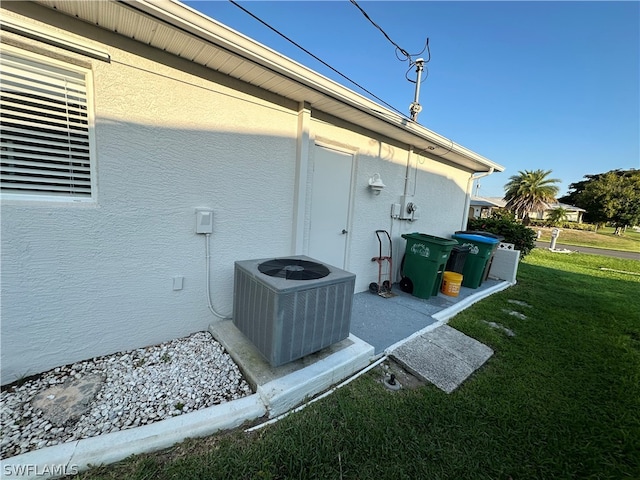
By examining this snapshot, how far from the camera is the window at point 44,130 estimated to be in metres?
1.83

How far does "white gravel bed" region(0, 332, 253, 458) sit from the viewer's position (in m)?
1.59

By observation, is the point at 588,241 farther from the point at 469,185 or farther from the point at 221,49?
the point at 221,49

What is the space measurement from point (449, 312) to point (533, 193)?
1266 inches

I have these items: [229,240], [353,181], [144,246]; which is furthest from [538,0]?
[144,246]

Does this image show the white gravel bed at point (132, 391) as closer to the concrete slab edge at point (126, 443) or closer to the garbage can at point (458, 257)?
the concrete slab edge at point (126, 443)

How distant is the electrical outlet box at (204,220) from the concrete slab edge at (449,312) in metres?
2.38

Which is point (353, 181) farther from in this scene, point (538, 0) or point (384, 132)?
point (538, 0)

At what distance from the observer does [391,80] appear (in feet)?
20.6

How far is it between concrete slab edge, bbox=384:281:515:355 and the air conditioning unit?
32.9 inches

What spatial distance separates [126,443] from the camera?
151cm

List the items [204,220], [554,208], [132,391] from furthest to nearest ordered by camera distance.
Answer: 1. [554,208]
2. [204,220]
3. [132,391]

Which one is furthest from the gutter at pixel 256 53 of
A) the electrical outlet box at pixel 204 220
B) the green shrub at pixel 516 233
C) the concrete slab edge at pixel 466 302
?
the green shrub at pixel 516 233

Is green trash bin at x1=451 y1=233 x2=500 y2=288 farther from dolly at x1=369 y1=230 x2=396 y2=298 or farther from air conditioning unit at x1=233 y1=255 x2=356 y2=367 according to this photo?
air conditioning unit at x1=233 y1=255 x2=356 y2=367

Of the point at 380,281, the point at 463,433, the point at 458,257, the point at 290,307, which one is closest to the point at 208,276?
the point at 290,307
